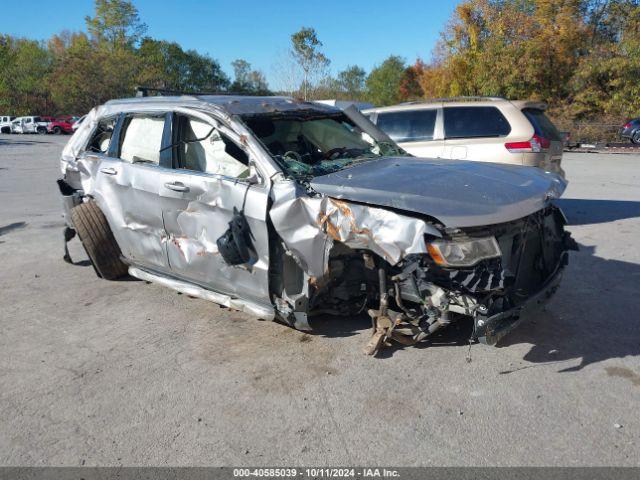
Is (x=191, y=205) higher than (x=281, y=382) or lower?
higher

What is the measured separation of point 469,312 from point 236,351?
67.9 inches

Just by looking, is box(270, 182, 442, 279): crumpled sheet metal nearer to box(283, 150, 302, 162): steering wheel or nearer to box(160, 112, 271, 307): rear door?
box(160, 112, 271, 307): rear door

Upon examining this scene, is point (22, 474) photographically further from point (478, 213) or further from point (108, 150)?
point (108, 150)

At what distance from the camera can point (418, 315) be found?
3.81m

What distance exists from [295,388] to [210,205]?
5.15 feet

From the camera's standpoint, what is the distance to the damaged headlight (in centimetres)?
334

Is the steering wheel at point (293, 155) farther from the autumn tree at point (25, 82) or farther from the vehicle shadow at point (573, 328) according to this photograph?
the autumn tree at point (25, 82)

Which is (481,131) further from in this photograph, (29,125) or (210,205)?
(29,125)

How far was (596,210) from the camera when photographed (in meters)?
9.33

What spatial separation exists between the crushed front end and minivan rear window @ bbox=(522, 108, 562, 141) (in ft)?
15.0

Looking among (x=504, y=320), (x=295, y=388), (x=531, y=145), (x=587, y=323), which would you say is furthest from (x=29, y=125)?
(x=504, y=320)

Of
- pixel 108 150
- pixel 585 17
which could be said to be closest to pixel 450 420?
pixel 108 150

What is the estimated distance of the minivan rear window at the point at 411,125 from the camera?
896 centimetres

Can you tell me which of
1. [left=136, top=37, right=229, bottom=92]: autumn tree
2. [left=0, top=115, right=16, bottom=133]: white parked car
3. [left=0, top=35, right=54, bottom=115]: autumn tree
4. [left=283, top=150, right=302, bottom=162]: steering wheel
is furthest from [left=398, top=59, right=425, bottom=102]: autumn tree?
[left=283, top=150, right=302, bottom=162]: steering wheel
